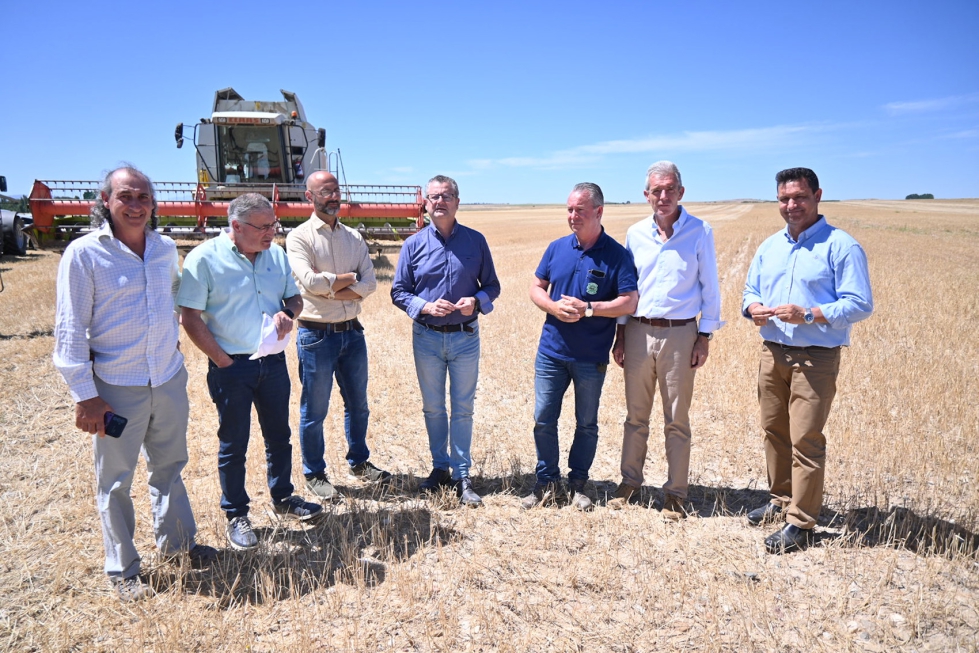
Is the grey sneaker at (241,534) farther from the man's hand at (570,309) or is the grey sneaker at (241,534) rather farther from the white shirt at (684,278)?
the white shirt at (684,278)

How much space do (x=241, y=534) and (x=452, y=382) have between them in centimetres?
164

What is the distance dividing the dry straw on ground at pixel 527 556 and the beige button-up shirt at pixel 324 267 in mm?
1348

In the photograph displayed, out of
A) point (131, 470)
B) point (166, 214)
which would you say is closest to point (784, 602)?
point (131, 470)

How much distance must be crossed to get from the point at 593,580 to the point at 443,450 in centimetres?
158

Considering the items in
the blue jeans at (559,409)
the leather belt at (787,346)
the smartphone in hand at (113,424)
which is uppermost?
the leather belt at (787,346)

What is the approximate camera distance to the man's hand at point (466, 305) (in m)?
4.17

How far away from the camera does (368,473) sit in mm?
4707

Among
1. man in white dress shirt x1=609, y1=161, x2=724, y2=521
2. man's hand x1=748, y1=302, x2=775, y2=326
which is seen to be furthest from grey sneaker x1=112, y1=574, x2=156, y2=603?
man's hand x1=748, y1=302, x2=775, y2=326

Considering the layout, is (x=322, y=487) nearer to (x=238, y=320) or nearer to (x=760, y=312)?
(x=238, y=320)

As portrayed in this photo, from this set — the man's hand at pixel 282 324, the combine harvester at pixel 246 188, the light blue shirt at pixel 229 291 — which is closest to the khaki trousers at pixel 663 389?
the man's hand at pixel 282 324

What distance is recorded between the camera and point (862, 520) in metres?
4.02

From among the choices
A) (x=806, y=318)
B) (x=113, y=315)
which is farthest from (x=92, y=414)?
(x=806, y=318)

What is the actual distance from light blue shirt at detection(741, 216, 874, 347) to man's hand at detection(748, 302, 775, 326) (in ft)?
0.20

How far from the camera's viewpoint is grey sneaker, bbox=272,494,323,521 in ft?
13.3
